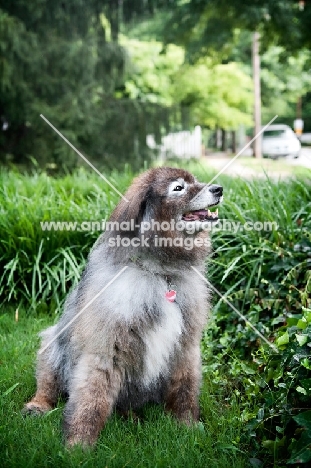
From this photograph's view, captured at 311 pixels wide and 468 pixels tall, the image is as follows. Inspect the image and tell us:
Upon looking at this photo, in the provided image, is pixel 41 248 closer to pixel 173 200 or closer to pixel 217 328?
pixel 217 328

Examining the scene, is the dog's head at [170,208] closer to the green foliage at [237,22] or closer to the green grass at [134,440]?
the green grass at [134,440]

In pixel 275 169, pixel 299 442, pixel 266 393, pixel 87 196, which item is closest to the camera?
pixel 299 442

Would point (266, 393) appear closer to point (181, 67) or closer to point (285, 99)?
point (181, 67)

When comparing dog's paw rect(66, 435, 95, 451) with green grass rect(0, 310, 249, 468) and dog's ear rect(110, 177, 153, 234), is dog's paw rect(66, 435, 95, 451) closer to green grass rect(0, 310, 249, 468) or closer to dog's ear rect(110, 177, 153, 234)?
green grass rect(0, 310, 249, 468)

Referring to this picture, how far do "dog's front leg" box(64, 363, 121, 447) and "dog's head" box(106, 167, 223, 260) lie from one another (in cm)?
76

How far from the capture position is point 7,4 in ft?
39.0

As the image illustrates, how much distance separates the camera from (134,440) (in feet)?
9.50

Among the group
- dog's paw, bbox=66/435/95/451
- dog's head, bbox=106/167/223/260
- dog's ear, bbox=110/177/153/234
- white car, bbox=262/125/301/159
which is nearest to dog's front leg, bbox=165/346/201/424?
dog's paw, bbox=66/435/95/451

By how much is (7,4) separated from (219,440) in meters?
11.5

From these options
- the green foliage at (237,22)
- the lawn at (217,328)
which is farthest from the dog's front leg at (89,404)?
the green foliage at (237,22)

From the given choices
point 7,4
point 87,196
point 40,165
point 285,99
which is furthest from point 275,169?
point 285,99

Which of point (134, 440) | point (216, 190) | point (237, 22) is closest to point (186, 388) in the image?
point (134, 440)

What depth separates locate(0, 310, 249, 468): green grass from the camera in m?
2.64

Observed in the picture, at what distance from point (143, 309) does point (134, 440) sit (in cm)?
72
